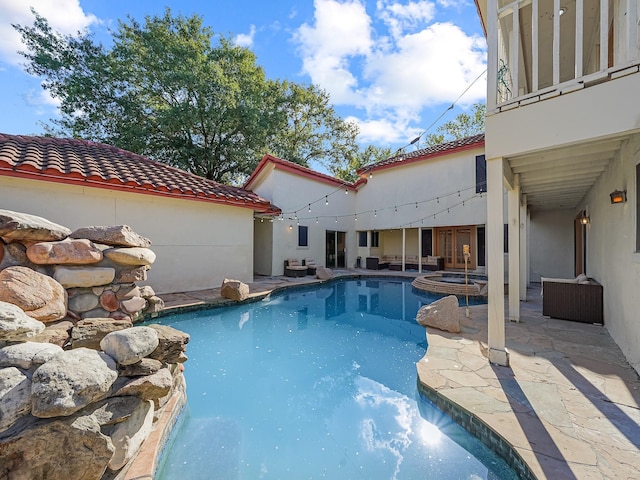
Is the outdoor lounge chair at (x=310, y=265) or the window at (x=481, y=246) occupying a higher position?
the window at (x=481, y=246)

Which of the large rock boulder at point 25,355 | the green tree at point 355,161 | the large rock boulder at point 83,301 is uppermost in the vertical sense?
the green tree at point 355,161

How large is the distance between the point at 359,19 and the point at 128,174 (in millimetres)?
8030

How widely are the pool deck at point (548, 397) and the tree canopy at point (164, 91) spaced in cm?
1348

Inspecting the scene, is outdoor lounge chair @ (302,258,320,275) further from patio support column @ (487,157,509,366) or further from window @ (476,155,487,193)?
patio support column @ (487,157,509,366)

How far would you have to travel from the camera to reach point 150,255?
342cm

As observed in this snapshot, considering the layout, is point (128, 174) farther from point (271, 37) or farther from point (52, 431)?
point (271, 37)

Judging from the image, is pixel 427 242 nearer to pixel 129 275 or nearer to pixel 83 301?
pixel 129 275

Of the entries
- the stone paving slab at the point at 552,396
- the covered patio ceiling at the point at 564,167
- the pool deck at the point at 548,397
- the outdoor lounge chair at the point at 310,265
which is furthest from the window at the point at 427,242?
the stone paving slab at the point at 552,396

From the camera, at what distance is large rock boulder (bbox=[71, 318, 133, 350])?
7.21ft

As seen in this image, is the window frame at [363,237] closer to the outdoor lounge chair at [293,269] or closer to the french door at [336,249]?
the french door at [336,249]

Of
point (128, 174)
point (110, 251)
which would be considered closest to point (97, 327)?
point (110, 251)

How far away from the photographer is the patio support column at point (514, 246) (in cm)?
459

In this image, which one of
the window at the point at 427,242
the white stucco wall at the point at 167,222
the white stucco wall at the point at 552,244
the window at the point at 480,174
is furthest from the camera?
the window at the point at 427,242

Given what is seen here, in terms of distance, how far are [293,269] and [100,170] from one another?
701 cm
